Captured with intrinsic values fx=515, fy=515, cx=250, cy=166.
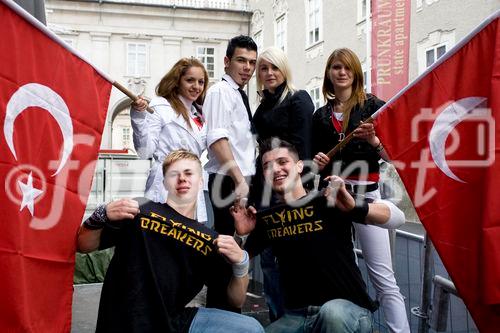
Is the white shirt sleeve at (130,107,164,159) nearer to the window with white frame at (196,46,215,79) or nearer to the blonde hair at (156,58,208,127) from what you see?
the blonde hair at (156,58,208,127)

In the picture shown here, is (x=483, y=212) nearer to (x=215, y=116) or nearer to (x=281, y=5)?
(x=215, y=116)

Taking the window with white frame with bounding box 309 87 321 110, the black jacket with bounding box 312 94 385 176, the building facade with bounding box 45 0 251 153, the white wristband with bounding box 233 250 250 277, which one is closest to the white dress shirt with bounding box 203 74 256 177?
the black jacket with bounding box 312 94 385 176

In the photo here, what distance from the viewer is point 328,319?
2.16 m

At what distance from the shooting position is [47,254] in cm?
203

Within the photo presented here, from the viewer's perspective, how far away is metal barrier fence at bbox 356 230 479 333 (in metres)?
2.70

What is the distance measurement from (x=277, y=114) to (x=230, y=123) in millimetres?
289

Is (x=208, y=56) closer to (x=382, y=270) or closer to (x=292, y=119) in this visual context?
(x=292, y=119)

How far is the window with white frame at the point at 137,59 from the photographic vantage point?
2627 centimetres

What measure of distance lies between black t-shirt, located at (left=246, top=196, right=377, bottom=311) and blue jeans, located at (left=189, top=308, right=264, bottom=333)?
0.33 m

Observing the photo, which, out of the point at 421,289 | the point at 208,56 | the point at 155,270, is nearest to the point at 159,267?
the point at 155,270

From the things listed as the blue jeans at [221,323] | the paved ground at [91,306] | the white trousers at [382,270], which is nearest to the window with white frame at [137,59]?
the paved ground at [91,306]

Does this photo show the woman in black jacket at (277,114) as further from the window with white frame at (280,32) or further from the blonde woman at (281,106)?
the window with white frame at (280,32)

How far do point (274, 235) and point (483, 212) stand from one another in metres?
0.91

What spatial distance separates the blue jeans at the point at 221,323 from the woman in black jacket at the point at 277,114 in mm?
821
